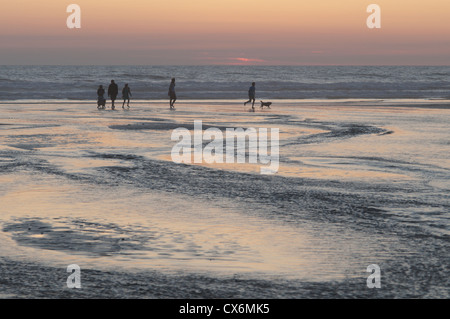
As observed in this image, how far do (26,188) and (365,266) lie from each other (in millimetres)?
6785

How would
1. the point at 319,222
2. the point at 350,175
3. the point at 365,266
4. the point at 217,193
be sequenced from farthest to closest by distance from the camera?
the point at 350,175 < the point at 217,193 < the point at 319,222 < the point at 365,266

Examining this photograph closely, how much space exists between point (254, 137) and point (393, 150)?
4992 millimetres

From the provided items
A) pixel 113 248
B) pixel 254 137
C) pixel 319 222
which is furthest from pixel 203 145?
pixel 113 248

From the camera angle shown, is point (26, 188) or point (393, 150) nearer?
point (26, 188)

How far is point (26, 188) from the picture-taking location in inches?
471

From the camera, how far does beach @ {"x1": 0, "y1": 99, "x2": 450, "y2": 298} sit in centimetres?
669

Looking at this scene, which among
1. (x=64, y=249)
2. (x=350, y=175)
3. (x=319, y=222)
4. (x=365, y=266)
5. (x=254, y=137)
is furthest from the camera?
(x=254, y=137)

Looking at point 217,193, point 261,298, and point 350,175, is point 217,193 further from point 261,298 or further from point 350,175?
point 261,298

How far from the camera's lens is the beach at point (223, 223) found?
6.69 meters

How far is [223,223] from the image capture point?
930cm
